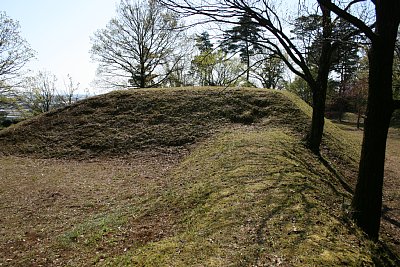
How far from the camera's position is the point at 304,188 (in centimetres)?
596

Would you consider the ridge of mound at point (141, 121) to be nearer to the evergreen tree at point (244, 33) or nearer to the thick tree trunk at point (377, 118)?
the evergreen tree at point (244, 33)

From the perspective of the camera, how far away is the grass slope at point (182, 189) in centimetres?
414

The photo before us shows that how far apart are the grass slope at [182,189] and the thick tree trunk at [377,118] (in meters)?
0.40

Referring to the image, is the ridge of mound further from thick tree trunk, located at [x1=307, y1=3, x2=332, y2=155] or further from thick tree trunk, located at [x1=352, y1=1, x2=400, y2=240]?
thick tree trunk, located at [x1=352, y1=1, x2=400, y2=240]

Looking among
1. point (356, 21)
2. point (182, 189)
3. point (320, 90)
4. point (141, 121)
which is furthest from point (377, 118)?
point (141, 121)

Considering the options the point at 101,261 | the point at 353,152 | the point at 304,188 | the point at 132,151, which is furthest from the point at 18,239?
the point at 353,152

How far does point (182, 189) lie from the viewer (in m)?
6.87

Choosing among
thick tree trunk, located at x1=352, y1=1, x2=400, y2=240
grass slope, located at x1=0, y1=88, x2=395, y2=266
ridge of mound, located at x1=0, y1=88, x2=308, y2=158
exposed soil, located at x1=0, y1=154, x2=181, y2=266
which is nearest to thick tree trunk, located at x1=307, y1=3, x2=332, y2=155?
grass slope, located at x1=0, y1=88, x2=395, y2=266

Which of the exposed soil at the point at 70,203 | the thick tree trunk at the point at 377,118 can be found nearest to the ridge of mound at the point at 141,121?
the exposed soil at the point at 70,203

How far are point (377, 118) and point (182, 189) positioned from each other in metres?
4.28

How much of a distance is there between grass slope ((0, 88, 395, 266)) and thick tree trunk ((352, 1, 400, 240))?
40 centimetres

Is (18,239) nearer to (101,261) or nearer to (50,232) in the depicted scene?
(50,232)

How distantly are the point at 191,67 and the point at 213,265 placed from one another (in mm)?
30368

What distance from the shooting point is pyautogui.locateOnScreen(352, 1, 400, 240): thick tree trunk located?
13.4 feet
